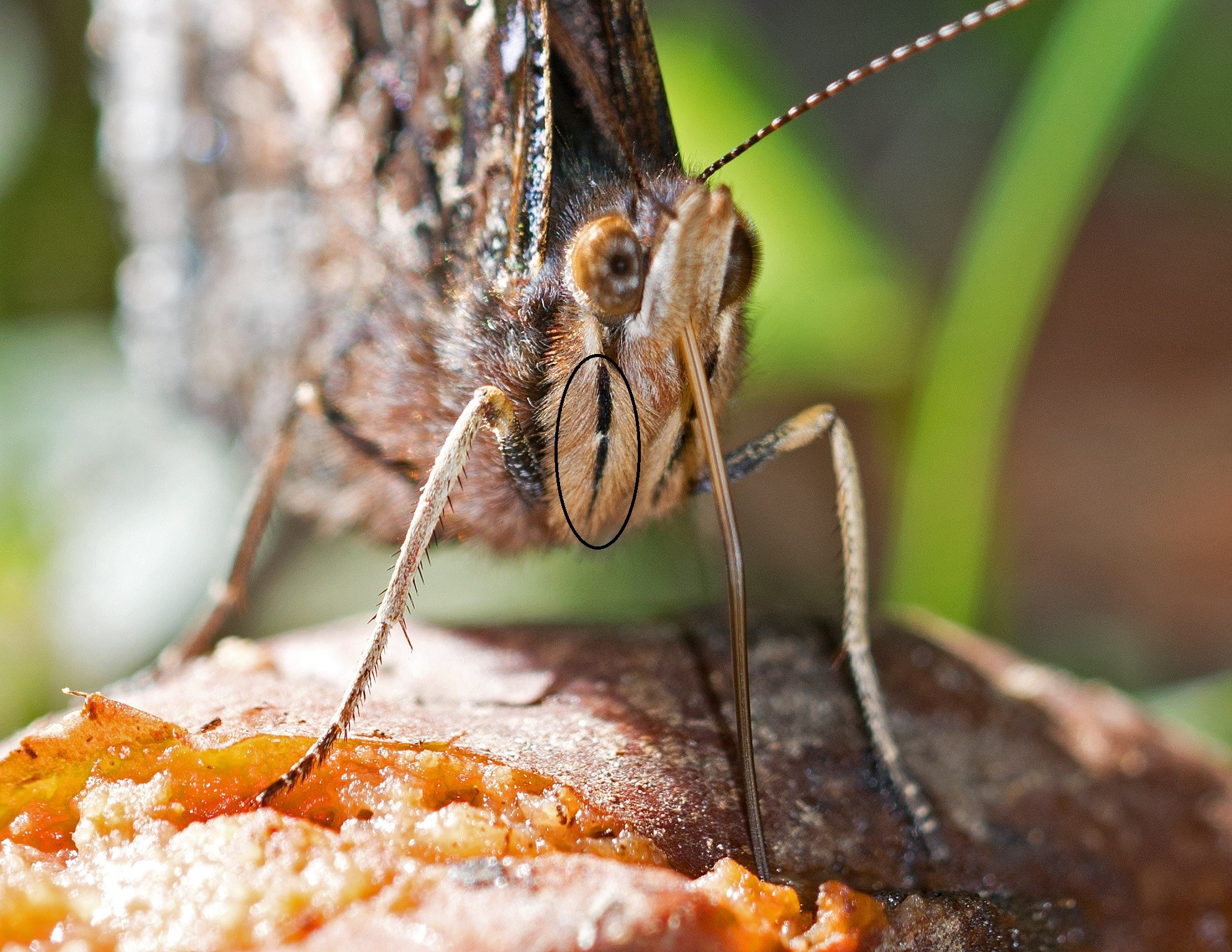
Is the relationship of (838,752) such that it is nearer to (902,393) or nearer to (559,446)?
(559,446)

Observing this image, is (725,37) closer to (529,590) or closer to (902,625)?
(529,590)

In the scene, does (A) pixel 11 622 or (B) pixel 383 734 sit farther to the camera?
(A) pixel 11 622

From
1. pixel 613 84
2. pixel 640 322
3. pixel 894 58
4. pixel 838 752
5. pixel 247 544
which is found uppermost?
pixel 613 84

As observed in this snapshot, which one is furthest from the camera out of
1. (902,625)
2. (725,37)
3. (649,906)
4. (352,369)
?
(725,37)

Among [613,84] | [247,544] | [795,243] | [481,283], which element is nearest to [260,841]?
[481,283]

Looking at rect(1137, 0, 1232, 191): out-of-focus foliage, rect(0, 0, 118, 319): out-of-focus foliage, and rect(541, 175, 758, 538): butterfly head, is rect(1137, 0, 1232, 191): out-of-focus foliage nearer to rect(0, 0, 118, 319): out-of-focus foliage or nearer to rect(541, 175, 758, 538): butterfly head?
rect(541, 175, 758, 538): butterfly head

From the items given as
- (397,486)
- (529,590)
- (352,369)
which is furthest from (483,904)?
(529,590)
